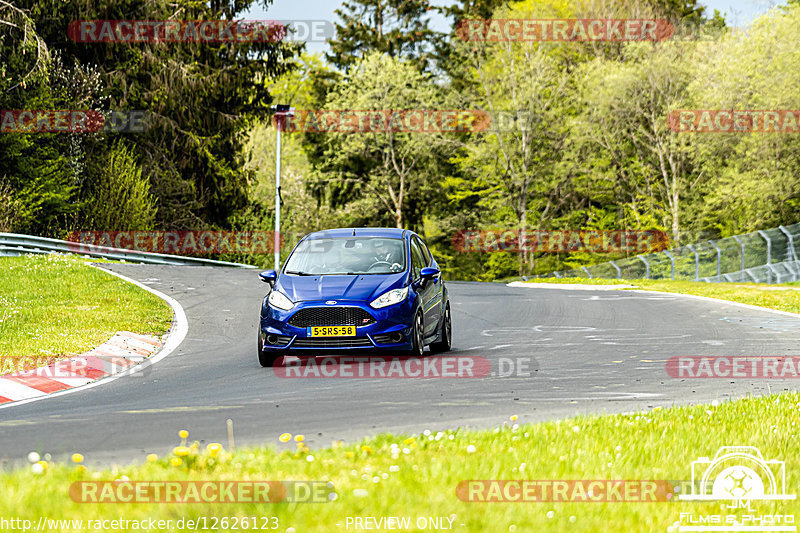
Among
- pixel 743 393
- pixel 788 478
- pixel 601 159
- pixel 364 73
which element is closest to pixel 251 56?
pixel 364 73

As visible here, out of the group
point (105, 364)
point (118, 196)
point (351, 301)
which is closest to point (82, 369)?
point (105, 364)

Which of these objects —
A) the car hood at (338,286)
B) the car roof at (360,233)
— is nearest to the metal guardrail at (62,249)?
the car roof at (360,233)

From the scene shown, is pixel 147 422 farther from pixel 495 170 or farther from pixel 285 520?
pixel 495 170

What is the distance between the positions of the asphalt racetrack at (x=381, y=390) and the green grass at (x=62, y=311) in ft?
3.72

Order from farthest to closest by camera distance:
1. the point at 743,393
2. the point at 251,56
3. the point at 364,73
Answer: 1. the point at 364,73
2. the point at 251,56
3. the point at 743,393

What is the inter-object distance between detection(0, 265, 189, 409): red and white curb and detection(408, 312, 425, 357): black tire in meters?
3.49

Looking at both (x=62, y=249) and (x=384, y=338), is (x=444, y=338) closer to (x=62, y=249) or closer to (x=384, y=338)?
(x=384, y=338)

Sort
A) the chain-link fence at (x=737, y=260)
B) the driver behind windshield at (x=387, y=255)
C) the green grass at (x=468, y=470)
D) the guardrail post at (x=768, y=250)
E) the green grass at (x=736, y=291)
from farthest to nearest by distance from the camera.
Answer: the guardrail post at (x=768, y=250) → the chain-link fence at (x=737, y=260) → the green grass at (x=736, y=291) → the driver behind windshield at (x=387, y=255) → the green grass at (x=468, y=470)

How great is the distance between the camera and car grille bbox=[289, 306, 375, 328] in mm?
12672

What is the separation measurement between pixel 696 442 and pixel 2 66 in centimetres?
3693

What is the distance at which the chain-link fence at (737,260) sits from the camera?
136ft

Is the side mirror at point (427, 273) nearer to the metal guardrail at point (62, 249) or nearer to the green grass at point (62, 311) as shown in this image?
the green grass at point (62, 311)

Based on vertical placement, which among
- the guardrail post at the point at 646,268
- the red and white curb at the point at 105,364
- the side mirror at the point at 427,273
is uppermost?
the side mirror at the point at 427,273

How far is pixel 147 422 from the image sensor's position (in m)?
8.45
